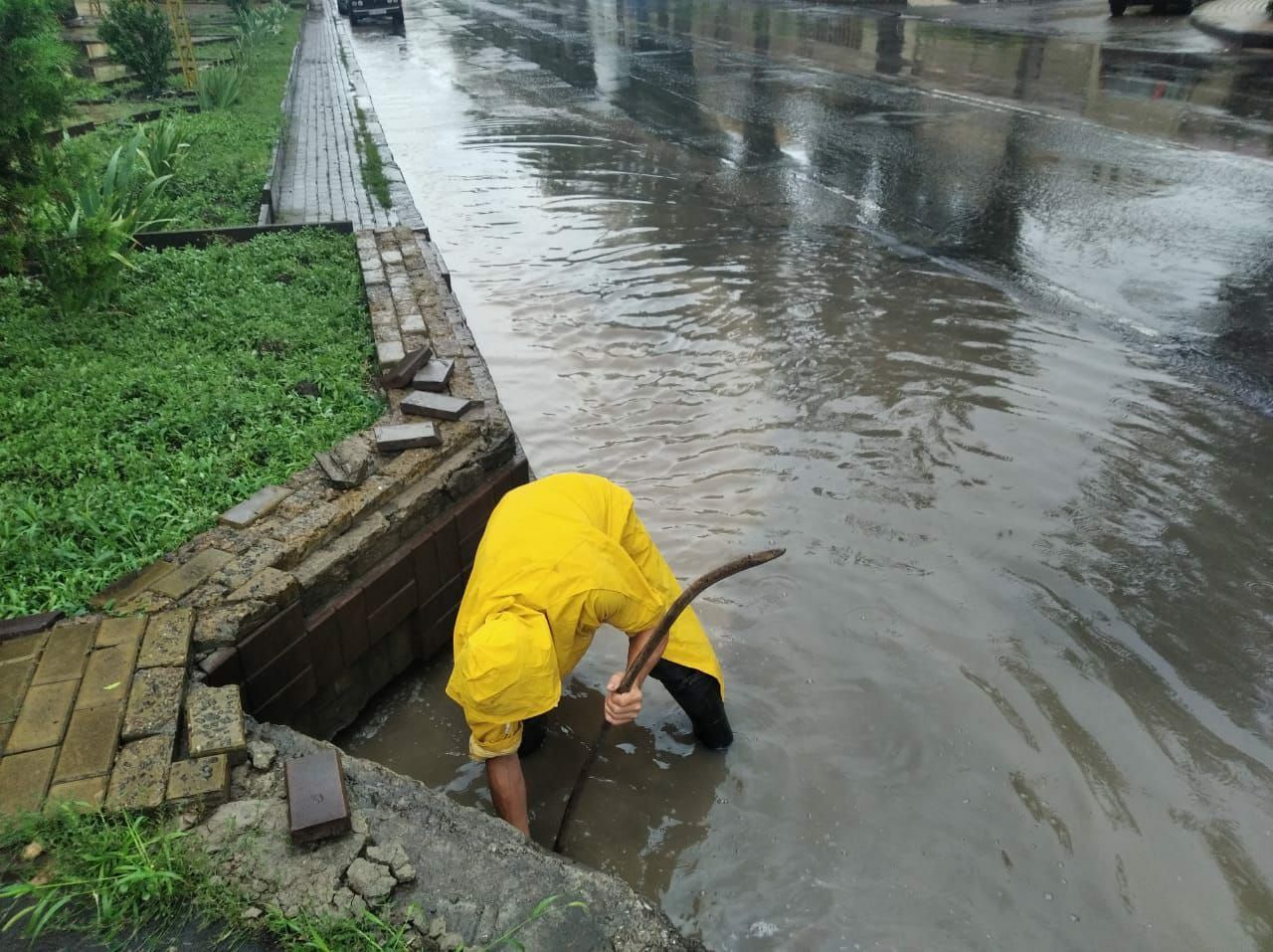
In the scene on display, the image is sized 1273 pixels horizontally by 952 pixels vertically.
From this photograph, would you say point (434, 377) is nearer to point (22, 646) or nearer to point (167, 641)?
point (167, 641)

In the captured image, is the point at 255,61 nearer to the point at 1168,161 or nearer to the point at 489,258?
the point at 489,258

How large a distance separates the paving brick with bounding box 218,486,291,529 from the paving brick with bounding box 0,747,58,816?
1.09m

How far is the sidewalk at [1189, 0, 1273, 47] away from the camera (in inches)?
659

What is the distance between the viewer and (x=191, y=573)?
10.5 feet

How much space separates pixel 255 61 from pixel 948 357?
15.4 metres

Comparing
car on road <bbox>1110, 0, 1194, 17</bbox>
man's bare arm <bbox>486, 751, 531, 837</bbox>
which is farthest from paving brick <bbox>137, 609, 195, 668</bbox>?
car on road <bbox>1110, 0, 1194, 17</bbox>

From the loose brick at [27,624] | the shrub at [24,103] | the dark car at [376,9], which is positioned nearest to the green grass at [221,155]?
the shrub at [24,103]

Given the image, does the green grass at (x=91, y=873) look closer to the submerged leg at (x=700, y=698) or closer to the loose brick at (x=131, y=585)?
the loose brick at (x=131, y=585)

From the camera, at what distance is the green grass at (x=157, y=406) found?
332cm

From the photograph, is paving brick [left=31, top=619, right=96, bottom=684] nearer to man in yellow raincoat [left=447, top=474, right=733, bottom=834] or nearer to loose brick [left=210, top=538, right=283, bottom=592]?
loose brick [left=210, top=538, right=283, bottom=592]

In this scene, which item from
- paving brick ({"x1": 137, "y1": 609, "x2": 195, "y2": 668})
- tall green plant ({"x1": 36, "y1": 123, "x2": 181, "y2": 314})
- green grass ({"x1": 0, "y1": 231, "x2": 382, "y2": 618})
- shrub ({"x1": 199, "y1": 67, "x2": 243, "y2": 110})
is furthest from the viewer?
shrub ({"x1": 199, "y1": 67, "x2": 243, "y2": 110})

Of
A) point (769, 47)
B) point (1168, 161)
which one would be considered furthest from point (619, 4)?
point (1168, 161)

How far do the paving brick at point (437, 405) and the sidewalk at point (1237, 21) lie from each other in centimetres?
1855

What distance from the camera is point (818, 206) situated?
28.6ft
